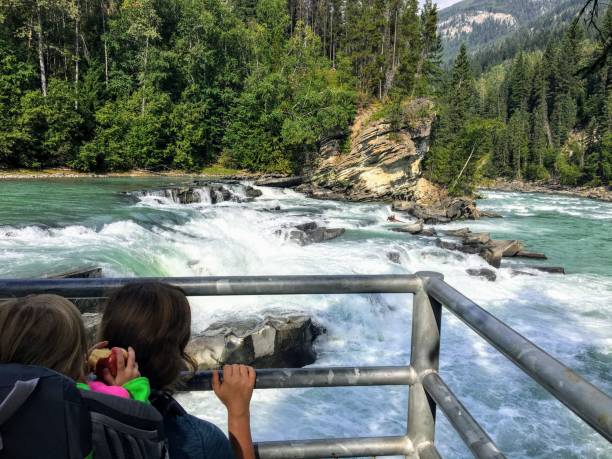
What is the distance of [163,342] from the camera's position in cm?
168

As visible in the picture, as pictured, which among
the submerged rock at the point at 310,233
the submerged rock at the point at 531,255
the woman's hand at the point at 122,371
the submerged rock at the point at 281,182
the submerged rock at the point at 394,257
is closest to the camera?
the woman's hand at the point at 122,371

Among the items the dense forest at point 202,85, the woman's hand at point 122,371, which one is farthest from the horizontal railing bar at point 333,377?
the dense forest at point 202,85

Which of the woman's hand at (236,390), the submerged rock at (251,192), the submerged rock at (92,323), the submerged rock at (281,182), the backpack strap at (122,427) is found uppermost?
the backpack strap at (122,427)

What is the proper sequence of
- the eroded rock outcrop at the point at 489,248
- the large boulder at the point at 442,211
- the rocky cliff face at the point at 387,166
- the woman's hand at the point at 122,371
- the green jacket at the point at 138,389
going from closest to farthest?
the green jacket at the point at 138,389
the woman's hand at the point at 122,371
the eroded rock outcrop at the point at 489,248
the large boulder at the point at 442,211
the rocky cliff face at the point at 387,166

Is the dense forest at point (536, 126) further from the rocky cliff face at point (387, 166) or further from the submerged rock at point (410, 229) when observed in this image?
the submerged rock at point (410, 229)

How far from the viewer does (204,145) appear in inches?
1921

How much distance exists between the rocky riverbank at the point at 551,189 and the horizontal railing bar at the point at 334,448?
68105 mm

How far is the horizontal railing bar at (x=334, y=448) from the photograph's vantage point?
86.7 inches

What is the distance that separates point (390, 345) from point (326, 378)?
28.5ft

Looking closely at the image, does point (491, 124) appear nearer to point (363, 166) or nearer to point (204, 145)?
point (363, 166)

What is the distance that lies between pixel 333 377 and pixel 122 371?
999 mm

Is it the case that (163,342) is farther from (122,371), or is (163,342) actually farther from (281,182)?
(281,182)

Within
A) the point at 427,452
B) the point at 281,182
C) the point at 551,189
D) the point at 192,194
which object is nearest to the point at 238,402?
the point at 427,452

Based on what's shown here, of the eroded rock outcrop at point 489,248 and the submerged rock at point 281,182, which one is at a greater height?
the submerged rock at point 281,182
